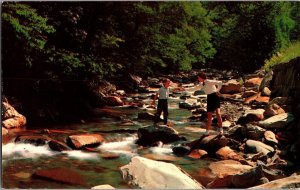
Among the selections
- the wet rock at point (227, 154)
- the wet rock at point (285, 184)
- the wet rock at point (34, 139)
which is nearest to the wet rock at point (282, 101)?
the wet rock at point (227, 154)

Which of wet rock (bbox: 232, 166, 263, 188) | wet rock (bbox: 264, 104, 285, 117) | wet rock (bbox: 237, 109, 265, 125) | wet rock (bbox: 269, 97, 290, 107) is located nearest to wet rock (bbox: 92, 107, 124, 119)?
wet rock (bbox: 237, 109, 265, 125)

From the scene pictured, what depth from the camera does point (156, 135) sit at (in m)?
7.77

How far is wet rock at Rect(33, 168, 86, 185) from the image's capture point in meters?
5.66

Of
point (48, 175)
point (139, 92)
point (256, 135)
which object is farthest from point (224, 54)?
point (48, 175)

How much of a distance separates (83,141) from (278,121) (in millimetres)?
3364

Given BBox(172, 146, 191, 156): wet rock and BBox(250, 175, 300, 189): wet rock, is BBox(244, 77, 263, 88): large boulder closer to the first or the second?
BBox(172, 146, 191, 156): wet rock

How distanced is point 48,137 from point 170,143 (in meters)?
2.06

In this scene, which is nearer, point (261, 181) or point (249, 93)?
point (261, 181)

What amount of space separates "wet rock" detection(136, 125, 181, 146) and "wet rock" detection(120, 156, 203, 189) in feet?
5.90

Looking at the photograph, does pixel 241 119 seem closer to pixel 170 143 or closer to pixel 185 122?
pixel 185 122

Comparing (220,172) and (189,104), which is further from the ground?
(189,104)

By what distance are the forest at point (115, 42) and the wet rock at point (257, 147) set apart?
2416 mm

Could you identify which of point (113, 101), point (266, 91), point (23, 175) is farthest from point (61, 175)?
point (266, 91)

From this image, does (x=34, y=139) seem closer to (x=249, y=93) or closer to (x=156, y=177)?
(x=156, y=177)
